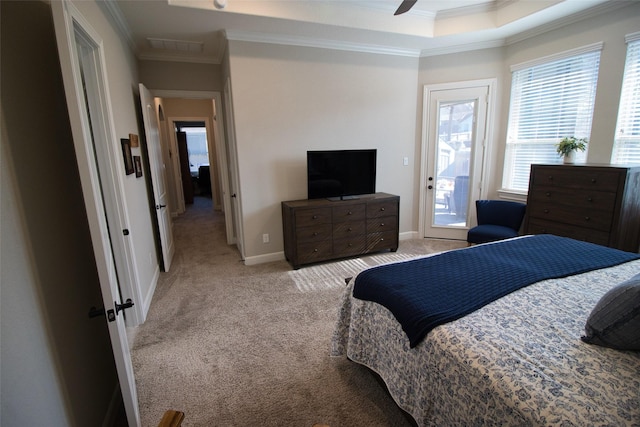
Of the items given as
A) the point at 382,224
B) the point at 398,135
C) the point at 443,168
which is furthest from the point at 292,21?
the point at 443,168

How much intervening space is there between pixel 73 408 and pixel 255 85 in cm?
325

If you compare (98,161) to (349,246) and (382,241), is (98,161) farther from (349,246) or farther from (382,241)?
(382,241)

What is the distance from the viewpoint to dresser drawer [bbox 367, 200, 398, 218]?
383cm

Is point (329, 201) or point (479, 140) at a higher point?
point (479, 140)

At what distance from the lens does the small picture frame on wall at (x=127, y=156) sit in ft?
8.52

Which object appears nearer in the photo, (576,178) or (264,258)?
(576,178)

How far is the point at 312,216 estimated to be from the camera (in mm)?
3533

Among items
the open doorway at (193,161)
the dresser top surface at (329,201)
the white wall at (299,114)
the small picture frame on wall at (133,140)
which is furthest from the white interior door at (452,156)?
the open doorway at (193,161)

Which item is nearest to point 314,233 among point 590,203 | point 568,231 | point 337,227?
point 337,227

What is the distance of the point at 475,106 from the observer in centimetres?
416

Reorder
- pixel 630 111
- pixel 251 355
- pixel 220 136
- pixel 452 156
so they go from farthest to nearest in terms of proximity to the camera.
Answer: pixel 220 136 < pixel 452 156 < pixel 630 111 < pixel 251 355

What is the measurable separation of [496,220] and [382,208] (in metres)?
1.48

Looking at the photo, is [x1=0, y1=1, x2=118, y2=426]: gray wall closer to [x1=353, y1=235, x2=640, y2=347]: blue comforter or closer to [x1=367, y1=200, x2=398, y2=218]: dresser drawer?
[x1=353, y1=235, x2=640, y2=347]: blue comforter

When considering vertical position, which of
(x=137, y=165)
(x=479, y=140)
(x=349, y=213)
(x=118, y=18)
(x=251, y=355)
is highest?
(x=118, y=18)
